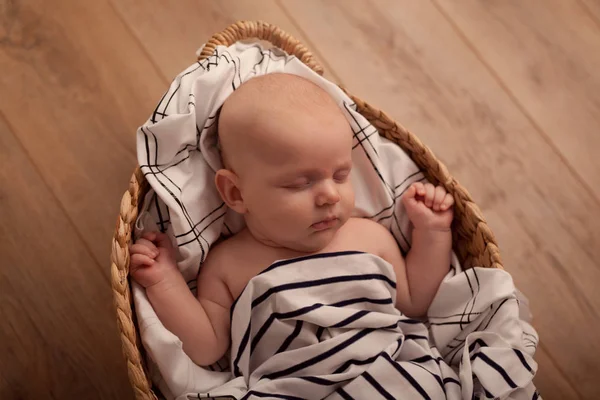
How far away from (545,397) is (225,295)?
0.62 m

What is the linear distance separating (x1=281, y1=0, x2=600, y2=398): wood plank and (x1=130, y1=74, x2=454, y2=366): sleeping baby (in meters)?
0.30

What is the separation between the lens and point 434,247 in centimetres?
93

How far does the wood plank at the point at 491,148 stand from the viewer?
3.72 feet

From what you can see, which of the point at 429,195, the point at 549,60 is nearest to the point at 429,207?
the point at 429,195

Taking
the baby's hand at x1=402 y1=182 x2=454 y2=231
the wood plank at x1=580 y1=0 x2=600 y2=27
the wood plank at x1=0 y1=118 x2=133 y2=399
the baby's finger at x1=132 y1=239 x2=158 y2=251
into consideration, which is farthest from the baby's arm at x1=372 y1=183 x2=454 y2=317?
the wood plank at x1=580 y1=0 x2=600 y2=27

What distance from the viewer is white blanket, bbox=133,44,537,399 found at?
82cm

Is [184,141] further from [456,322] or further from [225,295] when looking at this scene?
[456,322]

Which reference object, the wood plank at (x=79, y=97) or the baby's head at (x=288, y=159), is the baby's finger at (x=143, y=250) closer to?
the baby's head at (x=288, y=159)

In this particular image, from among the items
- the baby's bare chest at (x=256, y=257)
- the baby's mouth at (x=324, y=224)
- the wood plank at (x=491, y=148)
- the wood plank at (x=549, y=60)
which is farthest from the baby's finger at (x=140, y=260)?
the wood plank at (x=549, y=60)

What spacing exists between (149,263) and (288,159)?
9.6 inches

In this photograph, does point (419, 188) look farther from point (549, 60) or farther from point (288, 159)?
point (549, 60)

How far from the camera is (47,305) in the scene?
107 centimetres

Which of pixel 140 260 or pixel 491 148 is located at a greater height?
pixel 140 260

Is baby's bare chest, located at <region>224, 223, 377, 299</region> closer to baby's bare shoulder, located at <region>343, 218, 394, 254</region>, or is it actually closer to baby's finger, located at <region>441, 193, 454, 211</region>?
baby's bare shoulder, located at <region>343, 218, 394, 254</region>
